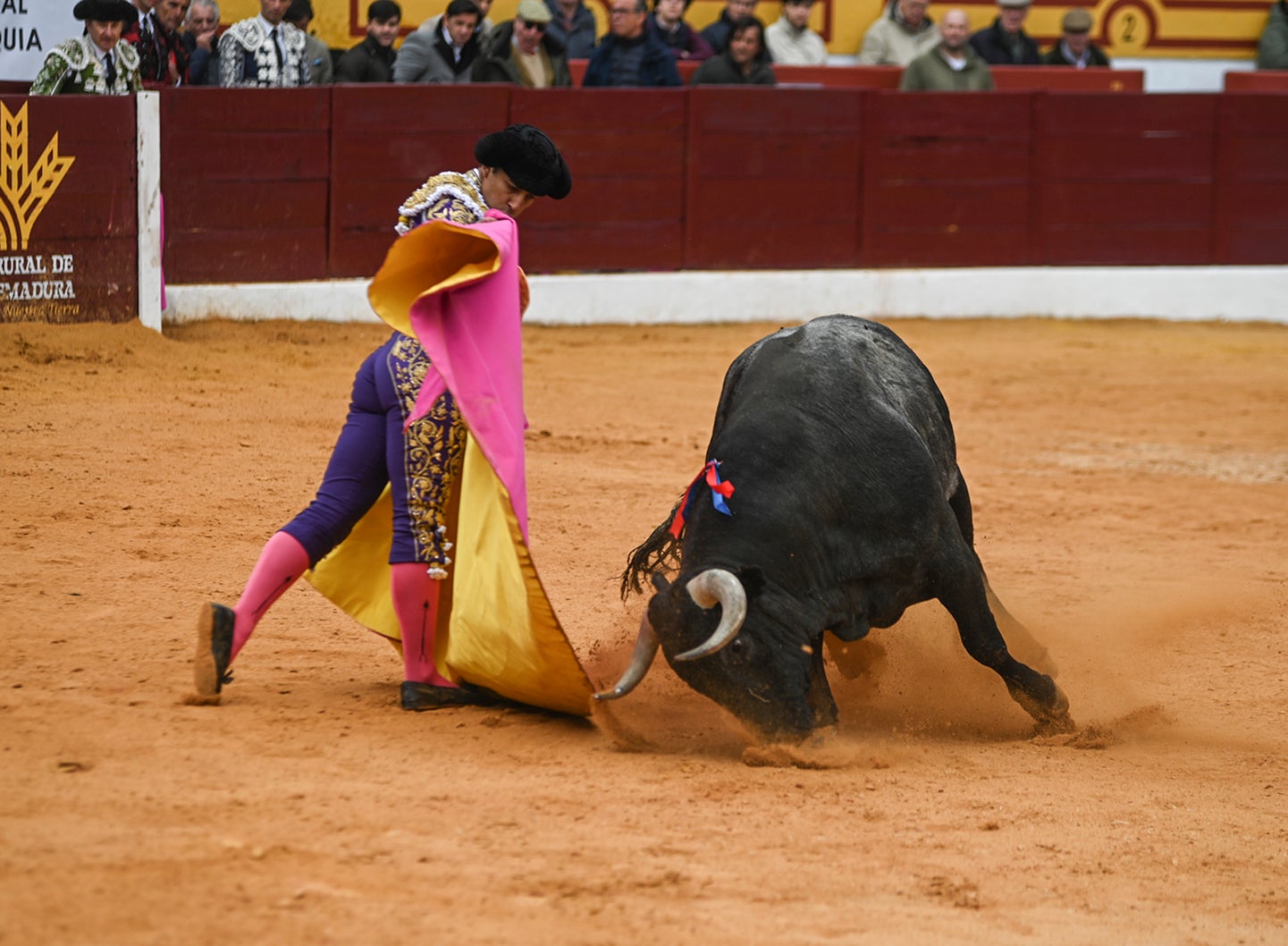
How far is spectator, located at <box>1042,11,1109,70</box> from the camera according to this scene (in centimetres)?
1225

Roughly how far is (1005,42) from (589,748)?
383 inches

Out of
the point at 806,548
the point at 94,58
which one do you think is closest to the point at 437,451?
the point at 806,548

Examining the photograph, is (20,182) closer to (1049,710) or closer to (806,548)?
(806,548)

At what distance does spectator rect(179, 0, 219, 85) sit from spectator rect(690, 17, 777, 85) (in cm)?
289

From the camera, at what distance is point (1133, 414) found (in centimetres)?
834

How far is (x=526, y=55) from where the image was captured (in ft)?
32.2

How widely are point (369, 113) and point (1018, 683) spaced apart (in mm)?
6320

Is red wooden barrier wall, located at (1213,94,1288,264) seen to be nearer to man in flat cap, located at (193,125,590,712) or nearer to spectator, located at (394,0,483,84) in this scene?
spectator, located at (394,0,483,84)

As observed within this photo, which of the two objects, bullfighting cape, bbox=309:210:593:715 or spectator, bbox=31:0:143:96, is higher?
spectator, bbox=31:0:143:96

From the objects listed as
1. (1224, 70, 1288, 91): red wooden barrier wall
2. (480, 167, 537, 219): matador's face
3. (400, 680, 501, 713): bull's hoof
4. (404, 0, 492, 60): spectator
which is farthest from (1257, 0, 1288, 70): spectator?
(400, 680, 501, 713): bull's hoof

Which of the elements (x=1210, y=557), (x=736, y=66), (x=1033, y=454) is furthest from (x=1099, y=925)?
(x=736, y=66)

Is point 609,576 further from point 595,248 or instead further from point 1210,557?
point 595,248

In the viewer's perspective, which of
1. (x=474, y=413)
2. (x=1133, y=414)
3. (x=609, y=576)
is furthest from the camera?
(x=1133, y=414)

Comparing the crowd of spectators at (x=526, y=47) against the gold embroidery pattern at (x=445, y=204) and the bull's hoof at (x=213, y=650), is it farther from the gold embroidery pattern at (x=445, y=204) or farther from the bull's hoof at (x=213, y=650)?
the bull's hoof at (x=213, y=650)
